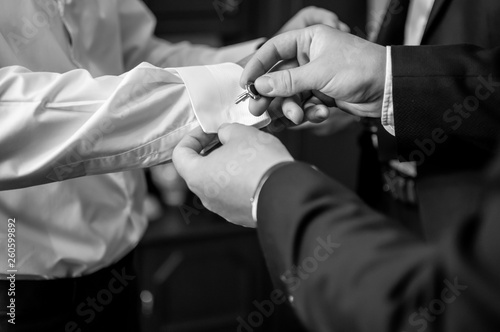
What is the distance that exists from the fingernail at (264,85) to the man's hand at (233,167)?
0.11 metres

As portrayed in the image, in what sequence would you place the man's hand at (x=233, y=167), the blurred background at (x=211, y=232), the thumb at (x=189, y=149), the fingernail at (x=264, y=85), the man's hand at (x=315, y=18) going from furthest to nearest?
the blurred background at (x=211, y=232) → the man's hand at (x=315, y=18) → the fingernail at (x=264, y=85) → the thumb at (x=189, y=149) → the man's hand at (x=233, y=167)

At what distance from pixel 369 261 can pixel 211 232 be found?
1.49 m

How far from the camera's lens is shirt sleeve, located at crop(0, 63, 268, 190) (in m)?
0.85

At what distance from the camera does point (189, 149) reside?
866mm

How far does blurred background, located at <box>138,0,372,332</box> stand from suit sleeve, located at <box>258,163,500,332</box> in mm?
1411

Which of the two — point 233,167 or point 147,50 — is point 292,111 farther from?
point 147,50

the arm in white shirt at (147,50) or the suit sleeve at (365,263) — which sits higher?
the suit sleeve at (365,263)

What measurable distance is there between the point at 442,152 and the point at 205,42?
140 centimetres

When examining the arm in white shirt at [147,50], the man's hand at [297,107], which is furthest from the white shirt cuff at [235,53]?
the man's hand at [297,107]

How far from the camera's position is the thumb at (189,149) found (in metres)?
0.82

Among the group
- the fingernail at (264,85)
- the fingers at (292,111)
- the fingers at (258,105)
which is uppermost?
the fingernail at (264,85)

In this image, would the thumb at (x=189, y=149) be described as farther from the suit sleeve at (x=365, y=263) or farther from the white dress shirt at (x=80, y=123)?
the suit sleeve at (x=365, y=263)

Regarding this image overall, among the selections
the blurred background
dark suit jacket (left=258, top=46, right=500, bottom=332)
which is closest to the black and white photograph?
dark suit jacket (left=258, top=46, right=500, bottom=332)

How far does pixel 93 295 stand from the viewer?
1084 mm
